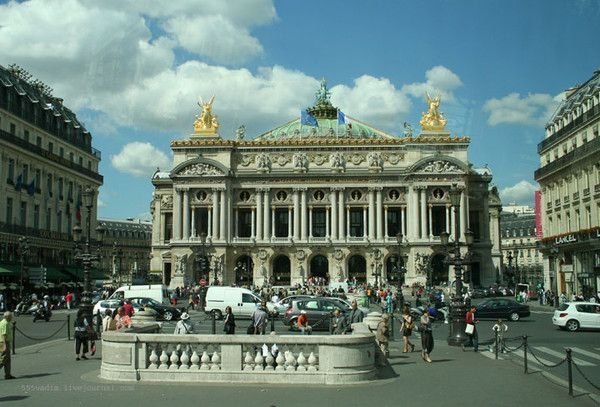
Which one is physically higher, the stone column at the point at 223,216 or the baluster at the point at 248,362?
the stone column at the point at 223,216

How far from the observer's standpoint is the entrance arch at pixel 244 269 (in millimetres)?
94438

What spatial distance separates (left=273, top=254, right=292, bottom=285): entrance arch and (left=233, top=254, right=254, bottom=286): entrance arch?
3227 mm

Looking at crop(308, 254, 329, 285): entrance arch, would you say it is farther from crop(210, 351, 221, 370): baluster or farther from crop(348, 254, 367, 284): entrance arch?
crop(210, 351, 221, 370): baluster

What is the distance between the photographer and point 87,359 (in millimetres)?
23406

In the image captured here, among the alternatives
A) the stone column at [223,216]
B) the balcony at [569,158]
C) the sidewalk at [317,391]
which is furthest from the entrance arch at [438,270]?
the sidewalk at [317,391]

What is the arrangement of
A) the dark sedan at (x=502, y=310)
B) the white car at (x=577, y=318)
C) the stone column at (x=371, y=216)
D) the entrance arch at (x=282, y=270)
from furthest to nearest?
the entrance arch at (x=282, y=270) < the stone column at (x=371, y=216) < the dark sedan at (x=502, y=310) < the white car at (x=577, y=318)

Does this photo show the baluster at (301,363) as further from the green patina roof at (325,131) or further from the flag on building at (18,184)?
the green patina roof at (325,131)

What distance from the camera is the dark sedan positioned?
4309 centimetres

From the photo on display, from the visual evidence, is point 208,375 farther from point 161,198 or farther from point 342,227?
point 161,198

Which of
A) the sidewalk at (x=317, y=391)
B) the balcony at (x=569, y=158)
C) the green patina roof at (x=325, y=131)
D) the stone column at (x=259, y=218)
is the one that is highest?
the green patina roof at (x=325, y=131)

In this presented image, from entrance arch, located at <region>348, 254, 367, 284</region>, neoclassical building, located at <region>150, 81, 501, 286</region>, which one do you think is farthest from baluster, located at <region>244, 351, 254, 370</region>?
entrance arch, located at <region>348, 254, 367, 284</region>

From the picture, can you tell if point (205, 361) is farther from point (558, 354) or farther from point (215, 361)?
point (558, 354)

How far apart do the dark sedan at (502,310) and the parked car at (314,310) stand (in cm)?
1175

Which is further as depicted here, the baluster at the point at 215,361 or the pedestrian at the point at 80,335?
the pedestrian at the point at 80,335
